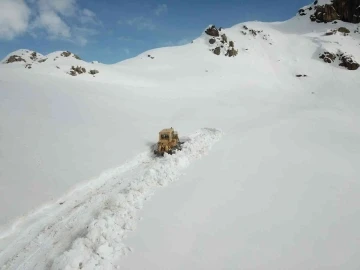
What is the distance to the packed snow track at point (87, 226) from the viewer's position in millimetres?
6852

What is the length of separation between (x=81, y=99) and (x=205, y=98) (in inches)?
720

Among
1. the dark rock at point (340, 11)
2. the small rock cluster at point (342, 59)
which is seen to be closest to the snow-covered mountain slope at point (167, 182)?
the small rock cluster at point (342, 59)

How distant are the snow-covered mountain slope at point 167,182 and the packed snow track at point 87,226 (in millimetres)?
45

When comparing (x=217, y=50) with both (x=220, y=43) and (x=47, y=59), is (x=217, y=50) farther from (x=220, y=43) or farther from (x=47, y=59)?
(x=47, y=59)

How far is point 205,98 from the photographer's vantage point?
3588cm

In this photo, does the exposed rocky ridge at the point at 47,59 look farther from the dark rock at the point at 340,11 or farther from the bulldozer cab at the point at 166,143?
the dark rock at the point at 340,11

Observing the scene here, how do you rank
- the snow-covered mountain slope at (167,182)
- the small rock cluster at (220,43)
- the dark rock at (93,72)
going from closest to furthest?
the snow-covered mountain slope at (167,182)
the dark rock at (93,72)
the small rock cluster at (220,43)

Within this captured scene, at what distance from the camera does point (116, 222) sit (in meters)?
8.30

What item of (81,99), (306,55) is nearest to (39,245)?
(81,99)

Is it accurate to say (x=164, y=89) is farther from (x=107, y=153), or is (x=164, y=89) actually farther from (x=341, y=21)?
(x=341, y=21)

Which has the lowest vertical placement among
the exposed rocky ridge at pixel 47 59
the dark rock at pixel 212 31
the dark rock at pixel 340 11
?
the exposed rocky ridge at pixel 47 59

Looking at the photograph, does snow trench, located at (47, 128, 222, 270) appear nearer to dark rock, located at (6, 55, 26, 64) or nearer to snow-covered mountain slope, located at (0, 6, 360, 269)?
snow-covered mountain slope, located at (0, 6, 360, 269)

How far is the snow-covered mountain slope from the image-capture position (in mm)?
7168

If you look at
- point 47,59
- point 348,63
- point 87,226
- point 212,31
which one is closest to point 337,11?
point 348,63
